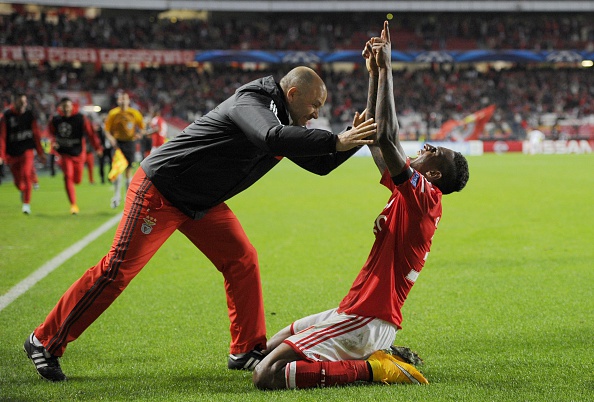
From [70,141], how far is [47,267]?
631 centimetres

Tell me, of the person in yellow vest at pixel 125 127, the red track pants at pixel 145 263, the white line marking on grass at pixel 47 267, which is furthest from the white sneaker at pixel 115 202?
the red track pants at pixel 145 263

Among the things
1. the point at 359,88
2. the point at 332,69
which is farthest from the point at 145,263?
the point at 332,69

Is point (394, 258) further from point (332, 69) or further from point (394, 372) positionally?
point (332, 69)

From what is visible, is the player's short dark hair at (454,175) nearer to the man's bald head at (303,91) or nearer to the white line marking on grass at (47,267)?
the man's bald head at (303,91)

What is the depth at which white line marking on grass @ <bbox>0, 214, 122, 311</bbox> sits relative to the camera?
7383 mm

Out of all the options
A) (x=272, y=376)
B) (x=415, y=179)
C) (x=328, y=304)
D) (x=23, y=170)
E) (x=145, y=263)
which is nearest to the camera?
(x=415, y=179)

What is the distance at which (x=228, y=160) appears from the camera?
15.4 feet

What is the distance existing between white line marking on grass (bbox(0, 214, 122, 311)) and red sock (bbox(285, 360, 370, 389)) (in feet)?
11.8

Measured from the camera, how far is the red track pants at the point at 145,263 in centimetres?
464

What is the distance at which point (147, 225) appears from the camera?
185 inches

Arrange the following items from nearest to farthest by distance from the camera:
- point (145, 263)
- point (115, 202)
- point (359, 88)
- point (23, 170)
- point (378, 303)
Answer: point (378, 303), point (145, 263), point (23, 170), point (115, 202), point (359, 88)

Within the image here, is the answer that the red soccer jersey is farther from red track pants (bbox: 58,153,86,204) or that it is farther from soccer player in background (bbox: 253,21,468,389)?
red track pants (bbox: 58,153,86,204)

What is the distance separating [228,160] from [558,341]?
2.74 meters

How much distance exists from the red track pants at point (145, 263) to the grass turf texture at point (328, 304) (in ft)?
1.00
